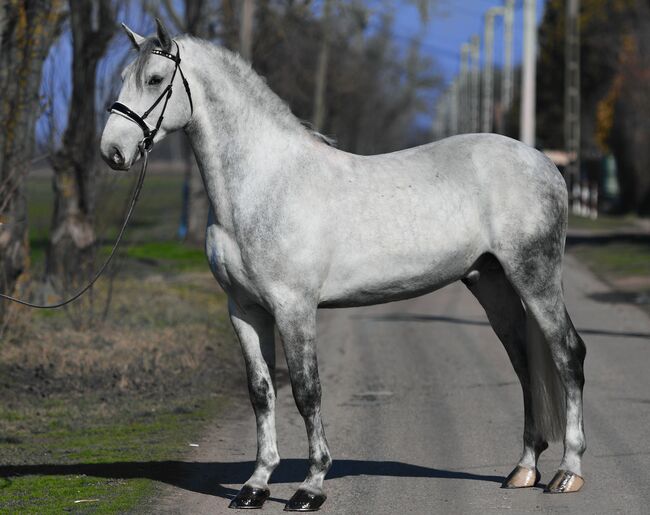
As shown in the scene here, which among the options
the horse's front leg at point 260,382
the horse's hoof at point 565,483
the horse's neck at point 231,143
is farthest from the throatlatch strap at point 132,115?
the horse's hoof at point 565,483

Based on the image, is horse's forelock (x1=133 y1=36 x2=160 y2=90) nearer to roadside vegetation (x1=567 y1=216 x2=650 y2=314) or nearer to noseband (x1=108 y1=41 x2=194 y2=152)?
noseband (x1=108 y1=41 x2=194 y2=152)

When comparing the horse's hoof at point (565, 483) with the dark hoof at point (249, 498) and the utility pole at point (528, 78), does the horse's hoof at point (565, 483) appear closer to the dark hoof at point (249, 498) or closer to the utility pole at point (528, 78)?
the dark hoof at point (249, 498)

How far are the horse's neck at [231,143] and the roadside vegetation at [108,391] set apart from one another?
5.98 feet

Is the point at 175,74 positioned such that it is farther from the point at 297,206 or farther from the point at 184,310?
the point at 184,310

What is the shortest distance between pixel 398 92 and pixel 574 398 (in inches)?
4266

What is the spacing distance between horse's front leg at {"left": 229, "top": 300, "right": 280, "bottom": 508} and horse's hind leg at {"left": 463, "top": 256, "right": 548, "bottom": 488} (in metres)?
1.25

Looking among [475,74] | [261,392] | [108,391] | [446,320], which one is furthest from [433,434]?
[475,74]

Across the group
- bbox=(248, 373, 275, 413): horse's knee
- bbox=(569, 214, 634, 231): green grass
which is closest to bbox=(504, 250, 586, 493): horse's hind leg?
bbox=(248, 373, 275, 413): horse's knee

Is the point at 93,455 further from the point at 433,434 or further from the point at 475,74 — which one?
the point at 475,74

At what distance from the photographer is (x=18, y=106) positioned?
40.9 feet

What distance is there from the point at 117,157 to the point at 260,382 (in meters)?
1.43

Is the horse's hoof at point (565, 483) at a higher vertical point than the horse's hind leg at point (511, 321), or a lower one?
lower

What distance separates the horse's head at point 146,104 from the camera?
6102 millimetres

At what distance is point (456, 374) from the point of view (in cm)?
1117
